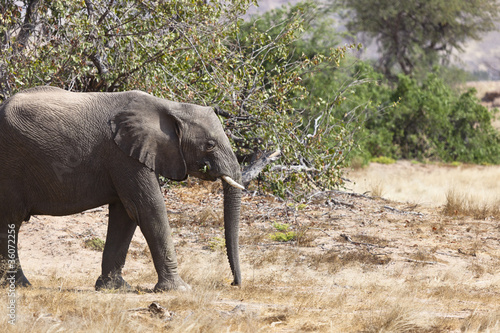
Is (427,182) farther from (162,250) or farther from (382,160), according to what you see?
(162,250)

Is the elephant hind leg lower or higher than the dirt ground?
higher

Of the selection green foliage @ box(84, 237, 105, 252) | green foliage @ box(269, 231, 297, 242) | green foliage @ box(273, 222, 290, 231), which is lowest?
green foliage @ box(269, 231, 297, 242)

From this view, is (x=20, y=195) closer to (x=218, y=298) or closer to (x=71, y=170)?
(x=71, y=170)

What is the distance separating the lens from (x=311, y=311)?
5879mm

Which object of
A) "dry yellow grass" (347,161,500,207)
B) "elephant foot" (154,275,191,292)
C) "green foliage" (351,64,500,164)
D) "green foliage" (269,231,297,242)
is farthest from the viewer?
"green foliage" (351,64,500,164)

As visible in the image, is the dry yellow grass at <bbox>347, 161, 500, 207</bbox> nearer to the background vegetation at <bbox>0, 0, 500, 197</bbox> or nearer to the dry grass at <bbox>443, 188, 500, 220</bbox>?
the dry grass at <bbox>443, 188, 500, 220</bbox>

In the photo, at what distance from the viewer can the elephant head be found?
6277 mm

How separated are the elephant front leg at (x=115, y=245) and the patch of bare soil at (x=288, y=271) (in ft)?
0.85

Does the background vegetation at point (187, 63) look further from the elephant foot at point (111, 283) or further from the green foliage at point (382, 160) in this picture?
the green foliage at point (382, 160)

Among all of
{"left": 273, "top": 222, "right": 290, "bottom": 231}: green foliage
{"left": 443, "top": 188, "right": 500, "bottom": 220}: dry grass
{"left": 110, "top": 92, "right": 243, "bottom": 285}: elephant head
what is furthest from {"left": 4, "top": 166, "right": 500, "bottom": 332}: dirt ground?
{"left": 110, "top": 92, "right": 243, "bottom": 285}: elephant head

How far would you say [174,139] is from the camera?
6.48m

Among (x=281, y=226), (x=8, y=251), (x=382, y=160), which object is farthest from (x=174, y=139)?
(x=382, y=160)

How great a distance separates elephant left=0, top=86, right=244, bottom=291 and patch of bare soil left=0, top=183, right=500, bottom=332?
0.69 meters

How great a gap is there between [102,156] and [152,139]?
487mm
